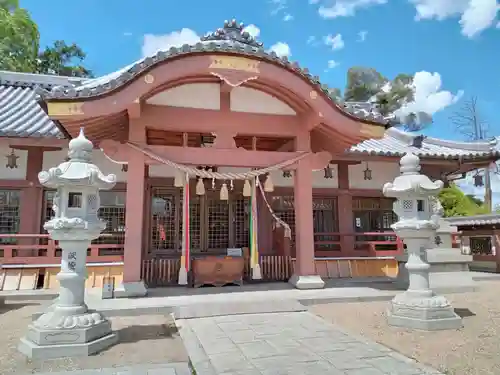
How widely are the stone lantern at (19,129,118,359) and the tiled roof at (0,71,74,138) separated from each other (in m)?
3.32

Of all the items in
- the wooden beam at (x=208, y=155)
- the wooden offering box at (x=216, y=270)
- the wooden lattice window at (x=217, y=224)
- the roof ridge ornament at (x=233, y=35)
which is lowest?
A: the wooden offering box at (x=216, y=270)

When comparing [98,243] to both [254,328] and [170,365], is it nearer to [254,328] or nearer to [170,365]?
[254,328]

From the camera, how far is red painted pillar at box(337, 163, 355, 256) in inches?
463

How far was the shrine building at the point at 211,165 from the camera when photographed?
25.6 ft

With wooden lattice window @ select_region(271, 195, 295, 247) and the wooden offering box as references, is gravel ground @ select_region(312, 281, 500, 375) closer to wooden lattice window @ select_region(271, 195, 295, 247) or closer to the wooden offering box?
the wooden offering box

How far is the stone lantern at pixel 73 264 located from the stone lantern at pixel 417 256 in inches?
178

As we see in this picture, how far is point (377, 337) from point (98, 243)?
797 centimetres

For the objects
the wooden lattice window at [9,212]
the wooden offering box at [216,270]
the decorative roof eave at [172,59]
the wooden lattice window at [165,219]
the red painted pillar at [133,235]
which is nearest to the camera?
the decorative roof eave at [172,59]

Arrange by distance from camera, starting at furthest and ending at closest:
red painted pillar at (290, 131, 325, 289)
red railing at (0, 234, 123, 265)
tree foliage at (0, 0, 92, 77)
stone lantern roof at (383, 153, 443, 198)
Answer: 1. tree foliage at (0, 0, 92, 77)
2. red railing at (0, 234, 123, 265)
3. red painted pillar at (290, 131, 325, 289)
4. stone lantern roof at (383, 153, 443, 198)

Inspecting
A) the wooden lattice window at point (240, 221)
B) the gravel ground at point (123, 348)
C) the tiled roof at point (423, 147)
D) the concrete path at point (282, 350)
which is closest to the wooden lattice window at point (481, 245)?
the tiled roof at point (423, 147)

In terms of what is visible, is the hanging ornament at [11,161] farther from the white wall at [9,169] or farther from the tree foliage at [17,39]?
the tree foliage at [17,39]

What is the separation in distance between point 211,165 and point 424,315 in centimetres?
522

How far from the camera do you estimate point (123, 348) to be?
16.3 feet

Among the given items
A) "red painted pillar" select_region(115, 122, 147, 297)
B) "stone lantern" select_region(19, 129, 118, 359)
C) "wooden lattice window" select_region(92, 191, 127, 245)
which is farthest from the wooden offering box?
"stone lantern" select_region(19, 129, 118, 359)
